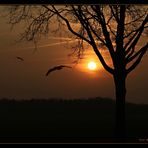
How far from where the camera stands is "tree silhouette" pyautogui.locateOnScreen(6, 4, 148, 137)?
255cm

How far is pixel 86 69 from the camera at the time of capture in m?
Result: 2.49

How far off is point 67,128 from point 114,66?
2.21 feet

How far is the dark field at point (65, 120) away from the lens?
222 centimetres

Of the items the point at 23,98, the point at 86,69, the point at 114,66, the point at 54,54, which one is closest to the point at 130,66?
the point at 114,66

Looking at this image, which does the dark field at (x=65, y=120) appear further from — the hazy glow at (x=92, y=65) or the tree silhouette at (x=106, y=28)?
the hazy glow at (x=92, y=65)

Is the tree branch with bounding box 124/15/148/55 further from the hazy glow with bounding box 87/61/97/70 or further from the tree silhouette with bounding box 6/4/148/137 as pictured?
the hazy glow with bounding box 87/61/97/70

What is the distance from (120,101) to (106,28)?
870 millimetres

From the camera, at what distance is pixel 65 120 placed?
2.32 meters

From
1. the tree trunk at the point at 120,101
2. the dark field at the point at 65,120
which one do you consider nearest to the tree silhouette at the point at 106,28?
the tree trunk at the point at 120,101

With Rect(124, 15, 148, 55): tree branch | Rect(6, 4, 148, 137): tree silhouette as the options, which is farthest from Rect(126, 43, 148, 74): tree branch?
Rect(124, 15, 148, 55): tree branch

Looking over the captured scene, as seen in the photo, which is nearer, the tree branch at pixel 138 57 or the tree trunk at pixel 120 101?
the tree trunk at pixel 120 101

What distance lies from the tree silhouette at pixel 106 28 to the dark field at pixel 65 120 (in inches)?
4.6

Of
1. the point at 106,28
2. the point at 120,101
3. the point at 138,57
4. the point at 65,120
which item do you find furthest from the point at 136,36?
the point at 65,120

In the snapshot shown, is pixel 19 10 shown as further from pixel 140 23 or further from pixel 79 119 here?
pixel 140 23
